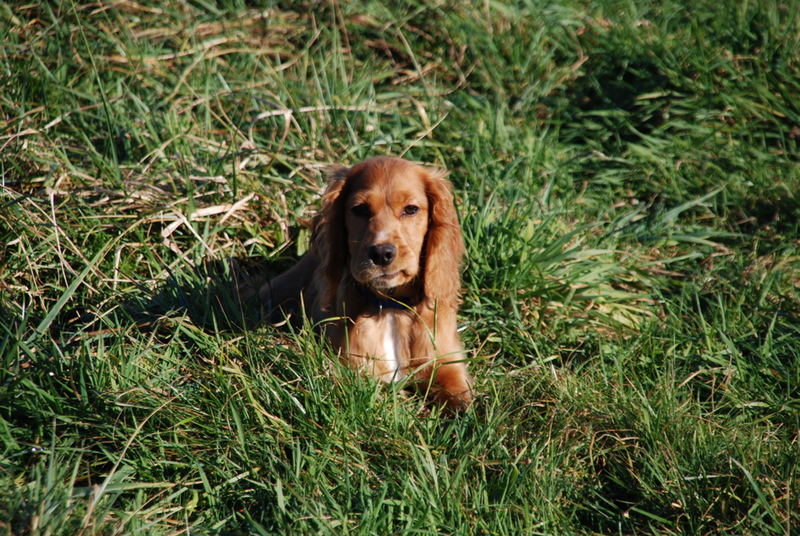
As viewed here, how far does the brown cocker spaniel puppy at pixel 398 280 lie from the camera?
137 inches

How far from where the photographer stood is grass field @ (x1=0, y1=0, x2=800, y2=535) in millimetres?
2793

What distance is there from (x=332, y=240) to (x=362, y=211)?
0.22 meters

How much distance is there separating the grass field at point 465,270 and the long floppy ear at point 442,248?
0.47 m

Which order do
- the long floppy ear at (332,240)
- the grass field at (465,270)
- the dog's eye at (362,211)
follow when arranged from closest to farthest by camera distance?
the grass field at (465,270)
the dog's eye at (362,211)
the long floppy ear at (332,240)

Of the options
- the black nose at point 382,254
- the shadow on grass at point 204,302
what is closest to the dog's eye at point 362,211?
the black nose at point 382,254

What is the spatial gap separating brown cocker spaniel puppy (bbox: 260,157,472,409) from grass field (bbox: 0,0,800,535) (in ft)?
0.74

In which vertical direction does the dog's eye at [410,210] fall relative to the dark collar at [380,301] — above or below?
above

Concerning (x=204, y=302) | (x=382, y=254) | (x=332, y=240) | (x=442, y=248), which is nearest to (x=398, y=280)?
(x=382, y=254)

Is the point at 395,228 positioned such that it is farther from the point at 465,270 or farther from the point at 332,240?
the point at 465,270

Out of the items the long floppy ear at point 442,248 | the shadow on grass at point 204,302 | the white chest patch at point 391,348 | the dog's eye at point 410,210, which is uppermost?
the dog's eye at point 410,210

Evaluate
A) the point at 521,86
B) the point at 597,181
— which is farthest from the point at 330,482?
the point at 521,86

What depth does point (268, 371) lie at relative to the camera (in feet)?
10.4

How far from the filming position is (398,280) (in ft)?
11.2

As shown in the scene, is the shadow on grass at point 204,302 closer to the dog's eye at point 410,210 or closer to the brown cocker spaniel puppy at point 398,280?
the brown cocker spaniel puppy at point 398,280
